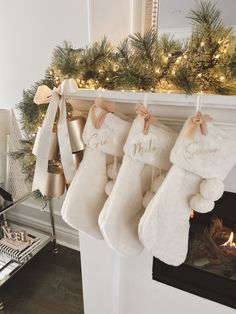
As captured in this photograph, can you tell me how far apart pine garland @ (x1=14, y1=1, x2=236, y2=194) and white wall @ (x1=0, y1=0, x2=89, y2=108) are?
1.58 feet

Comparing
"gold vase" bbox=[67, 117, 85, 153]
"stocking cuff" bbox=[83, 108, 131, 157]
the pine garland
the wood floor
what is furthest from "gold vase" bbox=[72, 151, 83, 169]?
the wood floor

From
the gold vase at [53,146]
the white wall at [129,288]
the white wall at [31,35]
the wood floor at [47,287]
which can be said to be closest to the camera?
the gold vase at [53,146]

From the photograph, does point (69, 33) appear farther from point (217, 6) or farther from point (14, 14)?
point (217, 6)

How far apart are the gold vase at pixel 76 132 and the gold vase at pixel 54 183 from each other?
0.13 meters

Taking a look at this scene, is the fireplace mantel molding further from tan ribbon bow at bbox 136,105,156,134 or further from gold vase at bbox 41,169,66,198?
gold vase at bbox 41,169,66,198

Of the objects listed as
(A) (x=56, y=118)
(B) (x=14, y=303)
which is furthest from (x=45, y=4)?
(B) (x=14, y=303)

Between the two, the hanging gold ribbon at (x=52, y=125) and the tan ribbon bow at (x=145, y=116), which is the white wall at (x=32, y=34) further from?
the tan ribbon bow at (x=145, y=116)

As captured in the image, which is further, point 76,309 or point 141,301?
point 76,309

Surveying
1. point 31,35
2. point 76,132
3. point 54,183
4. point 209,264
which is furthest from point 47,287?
point 31,35

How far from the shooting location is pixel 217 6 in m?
0.83

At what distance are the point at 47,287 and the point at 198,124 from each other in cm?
140

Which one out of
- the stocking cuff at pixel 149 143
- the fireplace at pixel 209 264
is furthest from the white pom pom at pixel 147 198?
the fireplace at pixel 209 264

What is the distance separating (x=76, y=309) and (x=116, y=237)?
864 mm

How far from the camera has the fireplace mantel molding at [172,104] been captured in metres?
0.68
